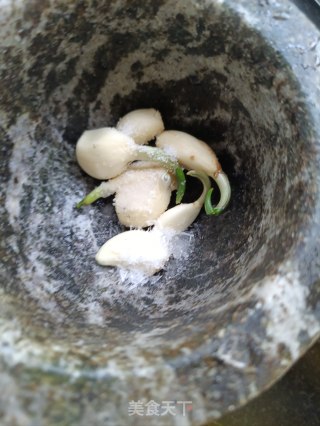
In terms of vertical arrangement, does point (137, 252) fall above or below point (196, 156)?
below

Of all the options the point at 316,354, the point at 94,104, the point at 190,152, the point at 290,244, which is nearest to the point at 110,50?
the point at 94,104

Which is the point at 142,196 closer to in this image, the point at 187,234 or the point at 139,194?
the point at 139,194

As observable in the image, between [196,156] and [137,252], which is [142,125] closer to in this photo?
[196,156]

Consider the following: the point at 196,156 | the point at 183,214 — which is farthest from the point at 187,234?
the point at 196,156

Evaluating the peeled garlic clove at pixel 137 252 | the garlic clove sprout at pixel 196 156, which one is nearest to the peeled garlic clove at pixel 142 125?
the garlic clove sprout at pixel 196 156

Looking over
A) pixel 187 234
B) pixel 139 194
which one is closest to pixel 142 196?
pixel 139 194
